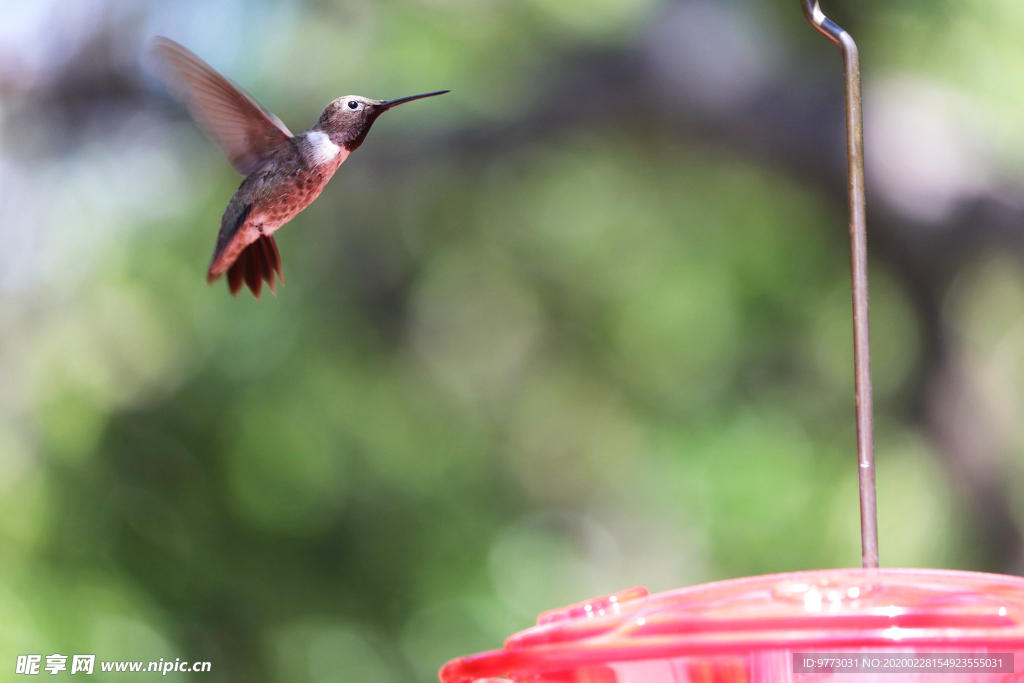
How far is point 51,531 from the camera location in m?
4.82

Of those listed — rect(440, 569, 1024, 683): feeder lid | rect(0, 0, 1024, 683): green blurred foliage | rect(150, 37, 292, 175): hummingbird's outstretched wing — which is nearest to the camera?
rect(440, 569, 1024, 683): feeder lid

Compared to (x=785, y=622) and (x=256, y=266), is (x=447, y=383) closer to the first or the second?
(x=256, y=266)

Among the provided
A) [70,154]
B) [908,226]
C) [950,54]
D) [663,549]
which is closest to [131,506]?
[70,154]

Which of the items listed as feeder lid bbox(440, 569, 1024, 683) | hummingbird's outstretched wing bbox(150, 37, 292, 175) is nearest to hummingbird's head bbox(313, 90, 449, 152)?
hummingbird's outstretched wing bbox(150, 37, 292, 175)

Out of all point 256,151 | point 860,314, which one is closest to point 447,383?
point 256,151

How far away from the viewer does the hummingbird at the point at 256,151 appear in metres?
1.71

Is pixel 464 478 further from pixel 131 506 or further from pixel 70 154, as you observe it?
pixel 70 154

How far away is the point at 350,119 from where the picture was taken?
5.49 feet

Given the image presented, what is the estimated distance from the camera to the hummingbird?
1.71m

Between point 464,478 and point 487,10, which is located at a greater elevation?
point 487,10

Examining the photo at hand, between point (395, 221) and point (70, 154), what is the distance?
1.71m

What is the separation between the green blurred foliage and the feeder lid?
10.7 ft

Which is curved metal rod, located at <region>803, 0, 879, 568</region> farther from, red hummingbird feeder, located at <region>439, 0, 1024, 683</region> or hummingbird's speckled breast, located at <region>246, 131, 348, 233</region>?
hummingbird's speckled breast, located at <region>246, 131, 348, 233</region>

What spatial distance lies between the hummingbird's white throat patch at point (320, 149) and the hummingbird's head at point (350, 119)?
0.04ft
